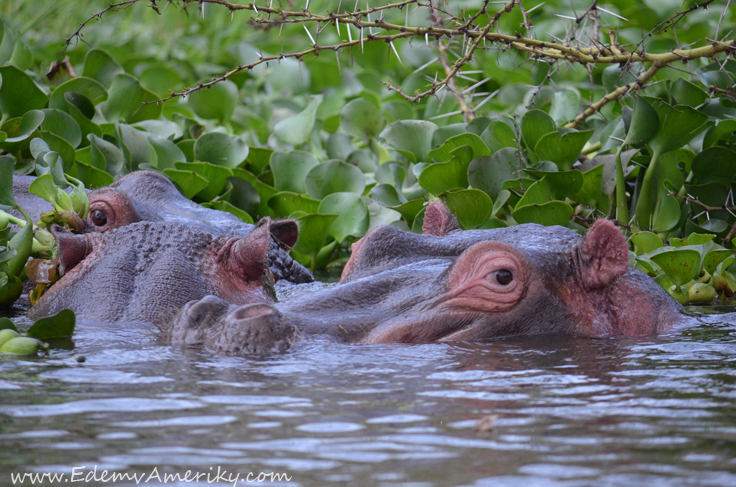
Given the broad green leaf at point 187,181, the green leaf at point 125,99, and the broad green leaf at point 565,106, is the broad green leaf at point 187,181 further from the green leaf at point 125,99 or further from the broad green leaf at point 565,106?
the broad green leaf at point 565,106

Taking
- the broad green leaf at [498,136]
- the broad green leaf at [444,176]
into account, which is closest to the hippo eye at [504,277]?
the broad green leaf at [444,176]

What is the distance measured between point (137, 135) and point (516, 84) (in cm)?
417

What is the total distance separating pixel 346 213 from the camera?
6.64 m

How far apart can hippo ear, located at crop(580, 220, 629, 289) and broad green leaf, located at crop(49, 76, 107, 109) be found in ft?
13.0

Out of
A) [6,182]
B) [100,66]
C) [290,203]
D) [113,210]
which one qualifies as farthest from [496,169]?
[100,66]

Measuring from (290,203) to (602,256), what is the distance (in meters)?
3.29

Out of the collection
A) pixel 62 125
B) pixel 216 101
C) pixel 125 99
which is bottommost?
pixel 62 125

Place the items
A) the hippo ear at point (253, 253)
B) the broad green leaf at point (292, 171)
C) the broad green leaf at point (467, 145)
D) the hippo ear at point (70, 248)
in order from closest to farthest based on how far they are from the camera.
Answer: the hippo ear at point (70, 248) → the hippo ear at point (253, 253) → the broad green leaf at point (467, 145) → the broad green leaf at point (292, 171)

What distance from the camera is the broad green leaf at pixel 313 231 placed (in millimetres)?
6328

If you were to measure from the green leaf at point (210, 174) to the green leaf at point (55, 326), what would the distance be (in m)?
2.57

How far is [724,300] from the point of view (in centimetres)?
541

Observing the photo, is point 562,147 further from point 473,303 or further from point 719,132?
point 473,303

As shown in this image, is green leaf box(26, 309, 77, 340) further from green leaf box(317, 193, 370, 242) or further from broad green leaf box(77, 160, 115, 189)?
green leaf box(317, 193, 370, 242)

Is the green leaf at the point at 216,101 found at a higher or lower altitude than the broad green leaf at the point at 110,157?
higher
